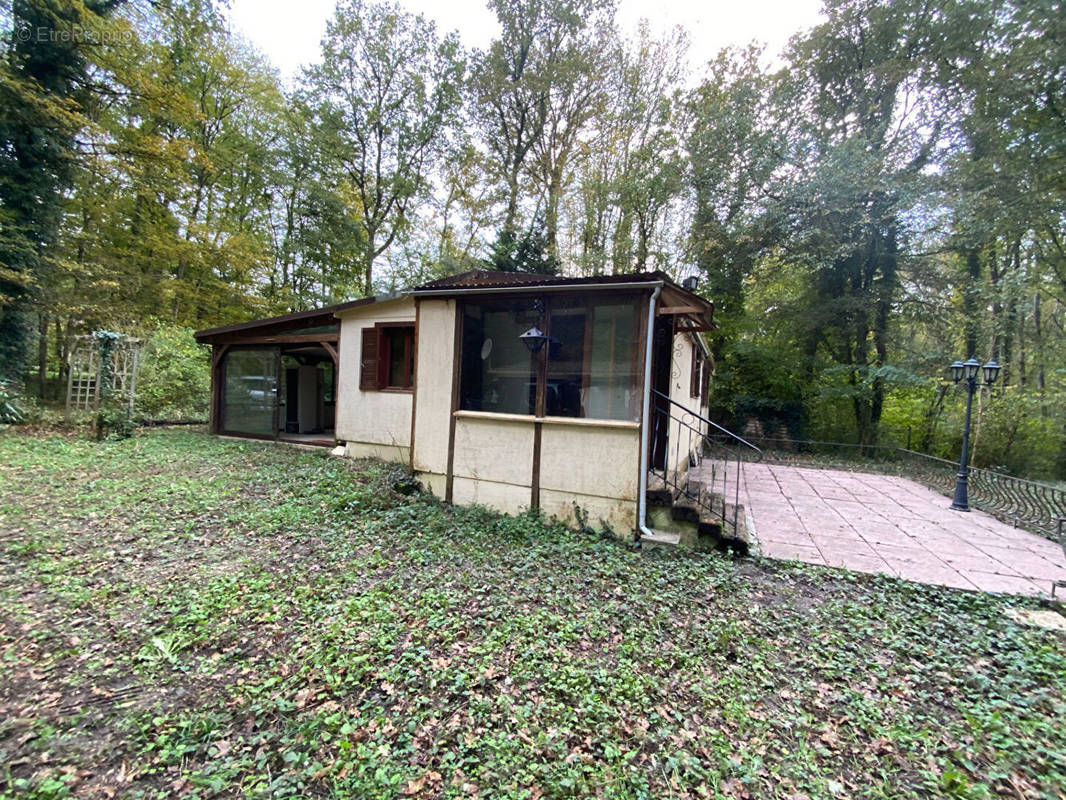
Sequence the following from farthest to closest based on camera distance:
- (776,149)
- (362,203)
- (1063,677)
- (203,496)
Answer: (362,203) → (776,149) → (203,496) → (1063,677)

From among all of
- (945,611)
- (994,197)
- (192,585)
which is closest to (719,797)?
(945,611)

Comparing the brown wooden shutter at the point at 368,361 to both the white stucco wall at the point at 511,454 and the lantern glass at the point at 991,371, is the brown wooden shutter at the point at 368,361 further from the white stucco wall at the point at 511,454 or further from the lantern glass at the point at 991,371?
the lantern glass at the point at 991,371

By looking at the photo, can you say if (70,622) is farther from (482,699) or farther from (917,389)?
(917,389)

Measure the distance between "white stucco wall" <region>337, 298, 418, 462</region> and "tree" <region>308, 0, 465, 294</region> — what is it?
10127 millimetres

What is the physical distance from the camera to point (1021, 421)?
32.3 feet

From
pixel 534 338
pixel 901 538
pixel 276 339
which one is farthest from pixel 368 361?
pixel 901 538

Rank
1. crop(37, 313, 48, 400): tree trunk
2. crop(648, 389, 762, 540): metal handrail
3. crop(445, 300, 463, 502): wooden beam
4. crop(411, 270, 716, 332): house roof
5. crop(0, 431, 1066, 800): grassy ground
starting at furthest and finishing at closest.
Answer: crop(37, 313, 48, 400): tree trunk → crop(445, 300, 463, 502): wooden beam → crop(648, 389, 762, 540): metal handrail → crop(411, 270, 716, 332): house roof → crop(0, 431, 1066, 800): grassy ground

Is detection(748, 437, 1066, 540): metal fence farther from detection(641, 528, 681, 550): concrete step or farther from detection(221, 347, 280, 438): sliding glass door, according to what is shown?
detection(221, 347, 280, 438): sliding glass door

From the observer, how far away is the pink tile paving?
395 centimetres

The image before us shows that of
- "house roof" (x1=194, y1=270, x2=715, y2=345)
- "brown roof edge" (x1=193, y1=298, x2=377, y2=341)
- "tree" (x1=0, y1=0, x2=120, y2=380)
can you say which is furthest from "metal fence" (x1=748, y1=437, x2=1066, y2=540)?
"tree" (x1=0, y1=0, x2=120, y2=380)

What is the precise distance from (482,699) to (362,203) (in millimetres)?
17968

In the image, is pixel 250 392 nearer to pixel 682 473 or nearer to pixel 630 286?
pixel 630 286

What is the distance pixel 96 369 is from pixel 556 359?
429 inches

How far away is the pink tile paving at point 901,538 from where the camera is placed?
395cm
